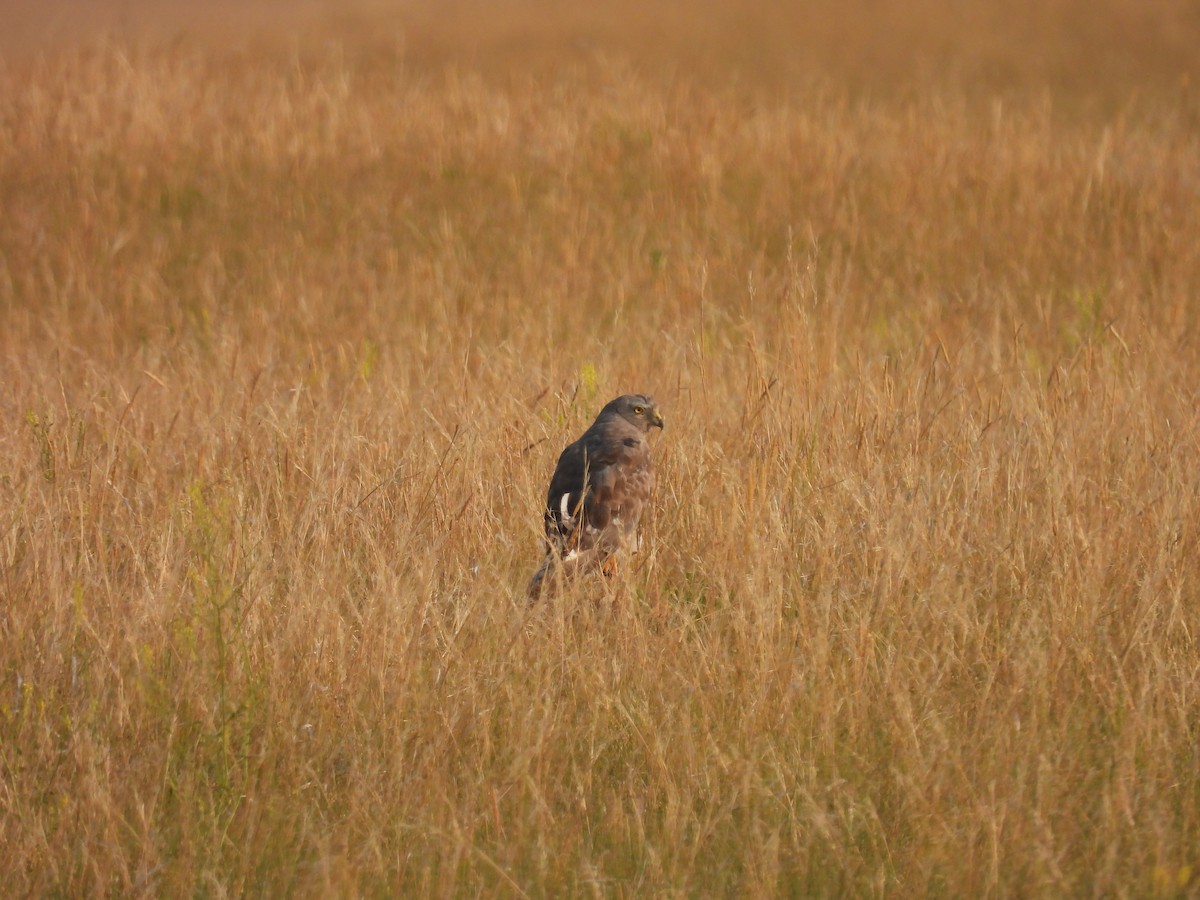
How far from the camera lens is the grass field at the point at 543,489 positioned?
2.78 meters

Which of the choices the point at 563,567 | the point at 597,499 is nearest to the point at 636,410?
the point at 597,499

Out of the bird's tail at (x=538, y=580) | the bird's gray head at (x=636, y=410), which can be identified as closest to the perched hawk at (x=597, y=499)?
the bird's tail at (x=538, y=580)

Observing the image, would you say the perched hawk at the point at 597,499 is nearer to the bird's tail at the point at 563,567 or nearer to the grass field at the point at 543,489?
the bird's tail at the point at 563,567

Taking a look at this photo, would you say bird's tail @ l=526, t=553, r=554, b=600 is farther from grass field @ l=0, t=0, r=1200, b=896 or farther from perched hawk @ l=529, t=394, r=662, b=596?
grass field @ l=0, t=0, r=1200, b=896

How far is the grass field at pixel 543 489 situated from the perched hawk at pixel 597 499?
0.12m

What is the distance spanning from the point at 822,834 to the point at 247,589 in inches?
66.6

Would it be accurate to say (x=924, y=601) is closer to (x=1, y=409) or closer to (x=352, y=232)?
(x=1, y=409)

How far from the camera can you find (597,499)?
13.7 feet

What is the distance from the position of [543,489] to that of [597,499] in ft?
1.98

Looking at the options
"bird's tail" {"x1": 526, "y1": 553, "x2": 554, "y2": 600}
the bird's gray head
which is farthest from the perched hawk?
the bird's gray head

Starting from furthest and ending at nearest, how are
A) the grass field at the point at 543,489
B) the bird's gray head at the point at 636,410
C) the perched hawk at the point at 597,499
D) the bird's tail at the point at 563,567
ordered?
the bird's gray head at the point at 636,410 < the perched hawk at the point at 597,499 < the bird's tail at the point at 563,567 < the grass field at the point at 543,489

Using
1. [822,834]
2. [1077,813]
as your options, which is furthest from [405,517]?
[1077,813]

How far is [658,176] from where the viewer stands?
8.95 meters

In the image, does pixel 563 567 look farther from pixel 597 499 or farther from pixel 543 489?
pixel 543 489
